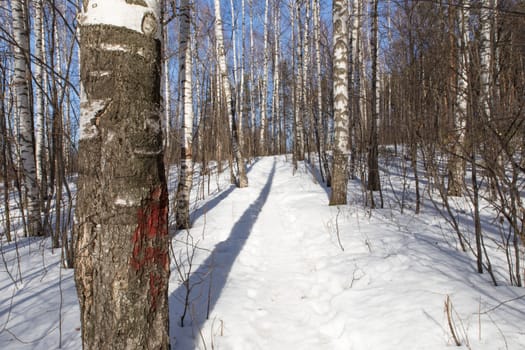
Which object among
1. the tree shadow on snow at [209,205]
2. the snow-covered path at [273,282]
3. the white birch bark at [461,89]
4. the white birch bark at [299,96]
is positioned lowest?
the snow-covered path at [273,282]

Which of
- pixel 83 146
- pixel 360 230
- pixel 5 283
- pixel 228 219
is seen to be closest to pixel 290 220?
pixel 228 219

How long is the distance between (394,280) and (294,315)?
93cm

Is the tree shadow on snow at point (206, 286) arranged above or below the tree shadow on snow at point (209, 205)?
below

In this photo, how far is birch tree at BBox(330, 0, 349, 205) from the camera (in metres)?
5.06

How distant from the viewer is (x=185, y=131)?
187 inches

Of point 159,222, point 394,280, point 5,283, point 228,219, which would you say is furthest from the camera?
point 228,219

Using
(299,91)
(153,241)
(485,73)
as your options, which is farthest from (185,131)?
(299,91)

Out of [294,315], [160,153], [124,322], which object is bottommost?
[294,315]

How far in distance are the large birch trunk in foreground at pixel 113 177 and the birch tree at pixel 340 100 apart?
4.29 meters

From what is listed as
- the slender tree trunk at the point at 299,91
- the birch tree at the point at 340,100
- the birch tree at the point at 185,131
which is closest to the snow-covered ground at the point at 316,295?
the birch tree at the point at 185,131

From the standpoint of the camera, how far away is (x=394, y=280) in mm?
2445

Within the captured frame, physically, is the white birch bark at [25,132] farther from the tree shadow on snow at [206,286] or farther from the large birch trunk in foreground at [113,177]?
the large birch trunk in foreground at [113,177]

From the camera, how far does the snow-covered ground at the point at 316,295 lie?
1793 mm

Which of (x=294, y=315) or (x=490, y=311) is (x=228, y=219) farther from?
(x=490, y=311)
